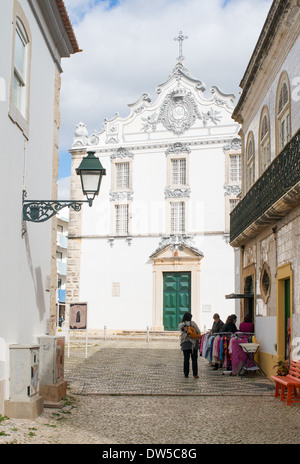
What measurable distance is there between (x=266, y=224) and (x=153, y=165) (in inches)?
632

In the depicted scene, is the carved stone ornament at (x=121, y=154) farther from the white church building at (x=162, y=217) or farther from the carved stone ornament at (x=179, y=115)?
the carved stone ornament at (x=179, y=115)

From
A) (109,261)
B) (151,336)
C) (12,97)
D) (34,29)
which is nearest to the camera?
(12,97)

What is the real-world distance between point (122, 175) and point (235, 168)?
17.6 ft

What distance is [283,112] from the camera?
1243 centimetres

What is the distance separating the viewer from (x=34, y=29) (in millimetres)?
8727

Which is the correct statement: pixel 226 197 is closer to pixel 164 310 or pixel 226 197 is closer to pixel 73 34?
pixel 164 310

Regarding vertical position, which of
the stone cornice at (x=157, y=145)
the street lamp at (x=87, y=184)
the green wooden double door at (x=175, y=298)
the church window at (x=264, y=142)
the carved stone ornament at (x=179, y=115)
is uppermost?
Answer: the carved stone ornament at (x=179, y=115)

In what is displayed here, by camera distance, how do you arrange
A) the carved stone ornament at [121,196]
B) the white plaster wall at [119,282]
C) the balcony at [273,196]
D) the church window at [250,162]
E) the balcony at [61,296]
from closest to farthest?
the balcony at [273,196] → the church window at [250,162] → the white plaster wall at [119,282] → the carved stone ornament at [121,196] → the balcony at [61,296]

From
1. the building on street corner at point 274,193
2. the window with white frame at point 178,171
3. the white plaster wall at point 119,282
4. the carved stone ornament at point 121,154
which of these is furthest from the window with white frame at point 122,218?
the building on street corner at point 274,193

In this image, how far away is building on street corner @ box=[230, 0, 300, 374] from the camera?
→ 35.0 feet

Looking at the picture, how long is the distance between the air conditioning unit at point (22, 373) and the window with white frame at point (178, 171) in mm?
21217

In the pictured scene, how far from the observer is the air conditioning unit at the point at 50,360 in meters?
8.29

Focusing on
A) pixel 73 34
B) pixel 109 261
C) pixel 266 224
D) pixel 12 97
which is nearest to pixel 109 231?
pixel 109 261

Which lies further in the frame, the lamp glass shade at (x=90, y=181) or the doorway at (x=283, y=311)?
the doorway at (x=283, y=311)
